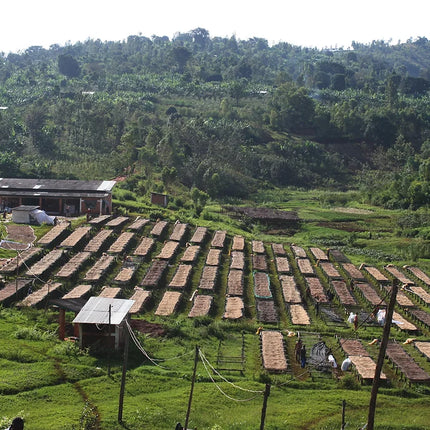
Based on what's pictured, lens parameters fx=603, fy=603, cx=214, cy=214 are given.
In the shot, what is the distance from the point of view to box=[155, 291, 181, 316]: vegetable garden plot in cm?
3195

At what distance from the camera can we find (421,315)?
113 ft

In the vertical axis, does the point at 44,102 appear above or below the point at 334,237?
above

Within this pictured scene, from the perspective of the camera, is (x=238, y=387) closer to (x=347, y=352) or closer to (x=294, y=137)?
(x=347, y=352)

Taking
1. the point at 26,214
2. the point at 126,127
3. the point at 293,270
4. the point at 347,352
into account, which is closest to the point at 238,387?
the point at 347,352

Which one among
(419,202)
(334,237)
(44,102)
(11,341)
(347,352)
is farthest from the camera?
(44,102)

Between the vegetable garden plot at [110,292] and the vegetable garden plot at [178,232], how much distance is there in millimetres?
11572

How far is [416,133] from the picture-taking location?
336 feet

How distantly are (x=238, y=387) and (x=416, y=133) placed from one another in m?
88.1

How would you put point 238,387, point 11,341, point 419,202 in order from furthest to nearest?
point 419,202 → point 11,341 → point 238,387

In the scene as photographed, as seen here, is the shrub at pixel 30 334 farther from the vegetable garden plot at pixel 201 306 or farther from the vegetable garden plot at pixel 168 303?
the vegetable garden plot at pixel 201 306

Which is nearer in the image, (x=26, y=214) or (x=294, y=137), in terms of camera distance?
(x=26, y=214)

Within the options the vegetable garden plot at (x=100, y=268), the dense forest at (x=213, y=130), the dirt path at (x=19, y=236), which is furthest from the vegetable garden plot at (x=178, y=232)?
the dense forest at (x=213, y=130)

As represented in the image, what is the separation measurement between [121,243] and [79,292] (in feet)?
31.8

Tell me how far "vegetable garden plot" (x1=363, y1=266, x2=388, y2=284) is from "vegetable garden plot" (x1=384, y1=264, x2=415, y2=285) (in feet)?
Answer: 3.19
